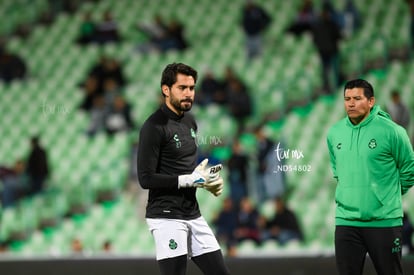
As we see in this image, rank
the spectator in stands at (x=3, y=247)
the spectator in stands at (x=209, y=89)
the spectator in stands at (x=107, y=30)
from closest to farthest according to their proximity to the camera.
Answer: the spectator in stands at (x=209, y=89)
the spectator in stands at (x=3, y=247)
the spectator in stands at (x=107, y=30)

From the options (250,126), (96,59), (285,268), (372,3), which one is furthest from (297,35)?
(285,268)

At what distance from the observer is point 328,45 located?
10461mm

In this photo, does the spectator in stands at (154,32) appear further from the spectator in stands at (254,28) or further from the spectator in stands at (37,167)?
the spectator in stands at (37,167)

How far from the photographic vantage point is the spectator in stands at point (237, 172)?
7.70m

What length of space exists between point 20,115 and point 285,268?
14.9 ft

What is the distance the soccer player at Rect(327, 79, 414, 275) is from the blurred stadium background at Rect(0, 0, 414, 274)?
5.59 feet

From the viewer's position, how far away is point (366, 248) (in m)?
4.79

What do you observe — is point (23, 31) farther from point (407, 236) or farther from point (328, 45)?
point (407, 236)

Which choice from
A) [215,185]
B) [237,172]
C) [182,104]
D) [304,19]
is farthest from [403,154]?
[304,19]

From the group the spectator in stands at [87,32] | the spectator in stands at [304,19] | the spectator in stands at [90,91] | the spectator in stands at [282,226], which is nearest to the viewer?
the spectator in stands at [282,226]

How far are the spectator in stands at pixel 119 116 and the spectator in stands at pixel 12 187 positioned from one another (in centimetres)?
107

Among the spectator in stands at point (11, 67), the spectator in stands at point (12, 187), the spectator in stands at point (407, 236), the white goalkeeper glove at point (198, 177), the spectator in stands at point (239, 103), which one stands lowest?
the spectator in stands at point (407, 236)

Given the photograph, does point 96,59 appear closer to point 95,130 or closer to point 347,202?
point 95,130

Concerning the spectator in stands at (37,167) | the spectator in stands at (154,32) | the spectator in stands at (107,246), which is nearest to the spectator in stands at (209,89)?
the spectator in stands at (107,246)
